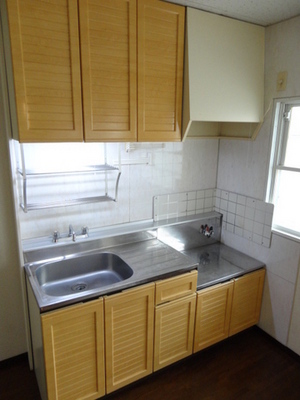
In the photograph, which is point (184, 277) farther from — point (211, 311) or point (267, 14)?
point (267, 14)

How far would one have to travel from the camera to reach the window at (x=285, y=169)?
208 centimetres

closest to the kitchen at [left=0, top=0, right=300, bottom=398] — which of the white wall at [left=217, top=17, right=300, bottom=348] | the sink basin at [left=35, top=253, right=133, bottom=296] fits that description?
the white wall at [left=217, top=17, right=300, bottom=348]

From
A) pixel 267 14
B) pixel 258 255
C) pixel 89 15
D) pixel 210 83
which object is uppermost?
pixel 267 14

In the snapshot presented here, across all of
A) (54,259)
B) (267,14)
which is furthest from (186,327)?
(267,14)

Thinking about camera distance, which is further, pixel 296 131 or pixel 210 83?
pixel 296 131

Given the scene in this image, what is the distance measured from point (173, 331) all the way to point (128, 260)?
Answer: 56 centimetres

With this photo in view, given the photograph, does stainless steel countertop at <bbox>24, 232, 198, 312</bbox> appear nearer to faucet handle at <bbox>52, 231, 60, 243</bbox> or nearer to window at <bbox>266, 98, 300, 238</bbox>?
faucet handle at <bbox>52, 231, 60, 243</bbox>

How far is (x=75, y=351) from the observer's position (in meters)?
1.57

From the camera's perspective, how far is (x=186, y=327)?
1.98 meters

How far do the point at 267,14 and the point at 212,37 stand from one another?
0.38m

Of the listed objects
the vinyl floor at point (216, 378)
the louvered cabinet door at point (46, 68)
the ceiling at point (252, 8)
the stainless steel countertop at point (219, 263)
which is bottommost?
the vinyl floor at point (216, 378)

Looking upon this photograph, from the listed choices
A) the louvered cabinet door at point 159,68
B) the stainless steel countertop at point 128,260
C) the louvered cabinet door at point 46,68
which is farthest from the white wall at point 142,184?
the louvered cabinet door at point 46,68

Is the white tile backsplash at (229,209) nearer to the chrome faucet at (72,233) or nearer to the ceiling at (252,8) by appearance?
the chrome faucet at (72,233)

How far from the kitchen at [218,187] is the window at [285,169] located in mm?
62
